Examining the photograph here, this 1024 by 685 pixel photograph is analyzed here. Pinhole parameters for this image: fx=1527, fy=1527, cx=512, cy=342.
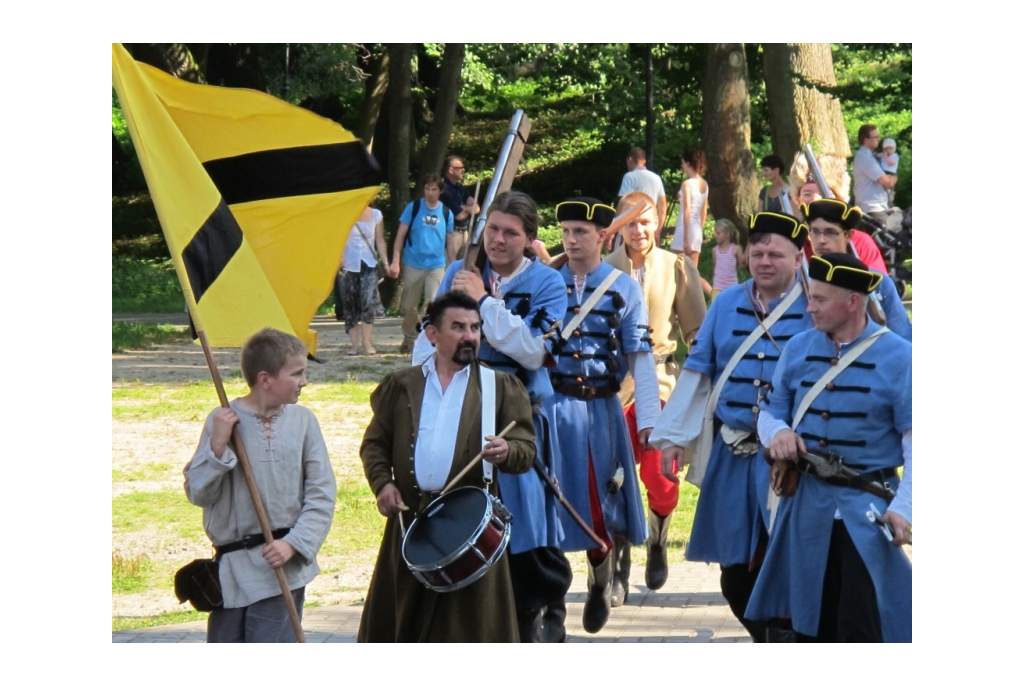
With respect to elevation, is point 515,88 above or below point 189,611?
above

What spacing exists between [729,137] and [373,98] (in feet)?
27.8

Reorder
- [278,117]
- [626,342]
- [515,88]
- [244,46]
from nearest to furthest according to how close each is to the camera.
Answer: [278,117] → [626,342] → [244,46] → [515,88]

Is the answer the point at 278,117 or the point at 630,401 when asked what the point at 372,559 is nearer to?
the point at 630,401

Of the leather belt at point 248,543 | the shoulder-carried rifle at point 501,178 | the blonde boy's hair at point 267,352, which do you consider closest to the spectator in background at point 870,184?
the shoulder-carried rifle at point 501,178

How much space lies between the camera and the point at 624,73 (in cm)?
2922

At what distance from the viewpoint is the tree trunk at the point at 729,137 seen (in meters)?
20.6

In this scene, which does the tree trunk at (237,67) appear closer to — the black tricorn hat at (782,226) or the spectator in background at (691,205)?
the spectator in background at (691,205)

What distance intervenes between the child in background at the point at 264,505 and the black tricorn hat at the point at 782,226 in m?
2.17

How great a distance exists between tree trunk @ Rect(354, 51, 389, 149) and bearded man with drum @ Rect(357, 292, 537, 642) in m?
21.3

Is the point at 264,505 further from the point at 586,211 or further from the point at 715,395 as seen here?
the point at 586,211

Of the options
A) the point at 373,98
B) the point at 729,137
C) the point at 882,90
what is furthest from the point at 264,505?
the point at 373,98

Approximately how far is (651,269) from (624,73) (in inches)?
821

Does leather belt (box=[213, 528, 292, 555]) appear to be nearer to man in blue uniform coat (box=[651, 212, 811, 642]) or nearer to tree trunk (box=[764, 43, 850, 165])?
man in blue uniform coat (box=[651, 212, 811, 642])

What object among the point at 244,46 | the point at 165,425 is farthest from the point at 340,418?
the point at 244,46
